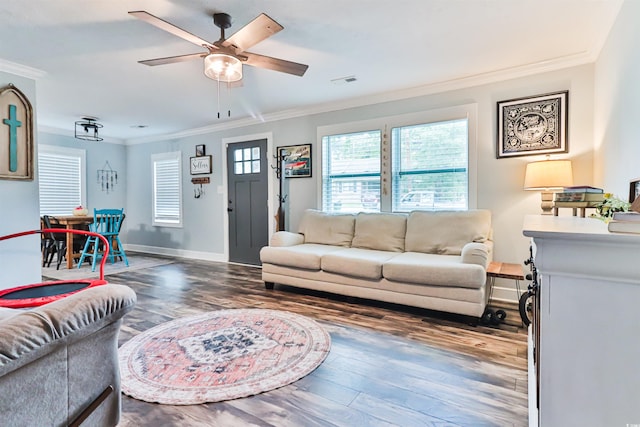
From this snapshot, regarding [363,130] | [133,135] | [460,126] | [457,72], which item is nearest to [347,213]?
[363,130]

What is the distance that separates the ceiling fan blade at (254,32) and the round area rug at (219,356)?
207 cm

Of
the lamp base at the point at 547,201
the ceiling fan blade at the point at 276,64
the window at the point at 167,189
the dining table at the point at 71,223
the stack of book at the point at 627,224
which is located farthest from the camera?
the window at the point at 167,189

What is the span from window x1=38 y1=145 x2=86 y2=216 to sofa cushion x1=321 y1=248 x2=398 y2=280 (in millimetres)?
5321

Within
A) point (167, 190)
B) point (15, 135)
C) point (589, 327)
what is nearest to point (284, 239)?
point (15, 135)

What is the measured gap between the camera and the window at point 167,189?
605 cm

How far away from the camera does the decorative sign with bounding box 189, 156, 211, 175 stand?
562 cm

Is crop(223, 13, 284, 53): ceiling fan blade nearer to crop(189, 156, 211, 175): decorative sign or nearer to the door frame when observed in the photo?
the door frame

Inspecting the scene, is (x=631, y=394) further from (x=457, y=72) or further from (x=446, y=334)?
(x=457, y=72)

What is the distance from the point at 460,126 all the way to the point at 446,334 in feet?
7.39

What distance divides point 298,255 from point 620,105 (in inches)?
111

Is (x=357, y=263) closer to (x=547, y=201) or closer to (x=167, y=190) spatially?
(x=547, y=201)

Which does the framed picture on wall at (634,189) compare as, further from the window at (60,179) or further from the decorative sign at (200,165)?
the window at (60,179)

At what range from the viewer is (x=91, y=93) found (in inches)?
153

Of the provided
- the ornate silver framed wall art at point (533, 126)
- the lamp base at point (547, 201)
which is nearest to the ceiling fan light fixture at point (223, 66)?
the ornate silver framed wall art at point (533, 126)
